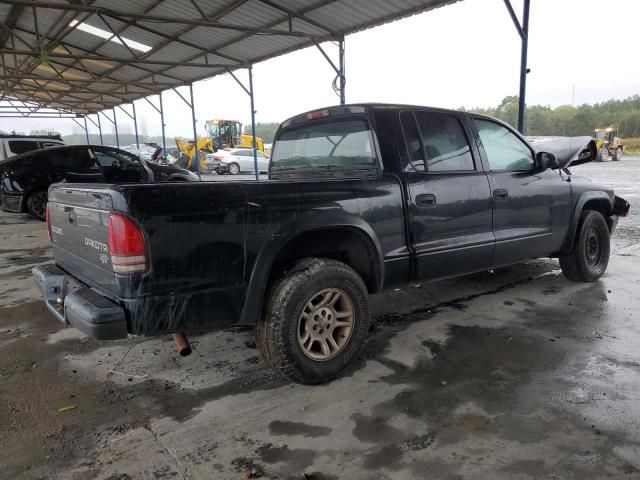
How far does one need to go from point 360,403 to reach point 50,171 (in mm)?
9495

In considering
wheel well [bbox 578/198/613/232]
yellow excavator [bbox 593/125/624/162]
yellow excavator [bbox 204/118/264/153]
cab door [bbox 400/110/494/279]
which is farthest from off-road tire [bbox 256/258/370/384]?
yellow excavator [bbox 593/125/624/162]

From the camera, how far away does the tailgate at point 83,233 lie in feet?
8.15

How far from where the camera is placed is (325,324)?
3.02 metres

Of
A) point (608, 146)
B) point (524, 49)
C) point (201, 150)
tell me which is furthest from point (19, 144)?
point (608, 146)

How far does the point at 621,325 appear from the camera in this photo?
3.88 metres

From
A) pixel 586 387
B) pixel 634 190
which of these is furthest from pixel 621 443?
pixel 634 190

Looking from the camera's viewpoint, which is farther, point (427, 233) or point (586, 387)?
point (427, 233)

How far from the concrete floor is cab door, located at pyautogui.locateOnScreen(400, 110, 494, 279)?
659mm

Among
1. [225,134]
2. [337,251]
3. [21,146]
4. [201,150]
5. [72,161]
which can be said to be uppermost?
[225,134]

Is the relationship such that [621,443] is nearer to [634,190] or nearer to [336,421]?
[336,421]

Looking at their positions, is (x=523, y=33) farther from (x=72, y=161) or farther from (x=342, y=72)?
(x=72, y=161)

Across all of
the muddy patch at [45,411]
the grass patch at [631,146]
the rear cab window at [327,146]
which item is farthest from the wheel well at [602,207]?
the grass patch at [631,146]

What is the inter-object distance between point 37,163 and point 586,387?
1051 centimetres

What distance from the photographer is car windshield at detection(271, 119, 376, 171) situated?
3449mm
